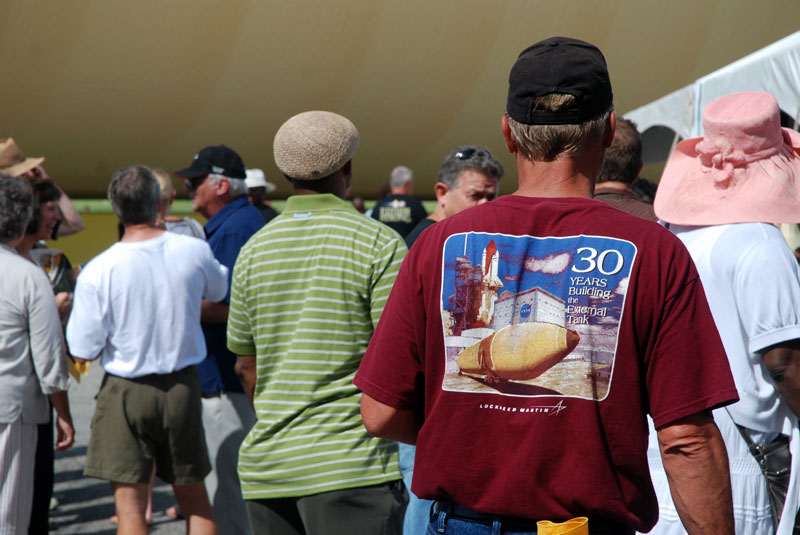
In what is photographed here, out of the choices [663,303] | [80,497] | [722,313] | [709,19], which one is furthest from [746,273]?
[709,19]

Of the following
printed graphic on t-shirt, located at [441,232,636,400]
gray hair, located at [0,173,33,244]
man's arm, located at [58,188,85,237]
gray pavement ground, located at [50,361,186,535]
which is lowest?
gray pavement ground, located at [50,361,186,535]

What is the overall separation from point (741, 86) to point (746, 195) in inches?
94.9

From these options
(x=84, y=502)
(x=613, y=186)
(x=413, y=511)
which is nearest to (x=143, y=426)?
(x=413, y=511)

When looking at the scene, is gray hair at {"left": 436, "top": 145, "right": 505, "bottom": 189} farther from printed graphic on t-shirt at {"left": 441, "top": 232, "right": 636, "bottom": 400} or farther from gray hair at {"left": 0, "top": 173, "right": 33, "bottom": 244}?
printed graphic on t-shirt at {"left": 441, "top": 232, "right": 636, "bottom": 400}

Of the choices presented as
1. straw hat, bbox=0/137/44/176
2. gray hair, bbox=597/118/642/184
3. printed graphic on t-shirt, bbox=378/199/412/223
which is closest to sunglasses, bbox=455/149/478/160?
gray hair, bbox=597/118/642/184

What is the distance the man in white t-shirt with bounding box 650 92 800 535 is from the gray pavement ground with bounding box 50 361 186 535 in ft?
9.87

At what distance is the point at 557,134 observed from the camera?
1353 millimetres

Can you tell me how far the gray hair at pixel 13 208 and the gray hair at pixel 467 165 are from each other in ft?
5.26

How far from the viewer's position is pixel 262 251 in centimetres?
239

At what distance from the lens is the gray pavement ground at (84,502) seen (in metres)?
4.34

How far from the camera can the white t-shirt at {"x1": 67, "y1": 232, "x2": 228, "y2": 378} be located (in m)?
3.24

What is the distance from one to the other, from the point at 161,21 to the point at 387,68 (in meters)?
2.36

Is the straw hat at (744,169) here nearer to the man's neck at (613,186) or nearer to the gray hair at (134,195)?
the man's neck at (613,186)

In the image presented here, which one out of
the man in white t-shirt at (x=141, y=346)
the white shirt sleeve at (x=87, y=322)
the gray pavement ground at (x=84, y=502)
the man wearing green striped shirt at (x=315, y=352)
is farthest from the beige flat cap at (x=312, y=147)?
the gray pavement ground at (x=84, y=502)
